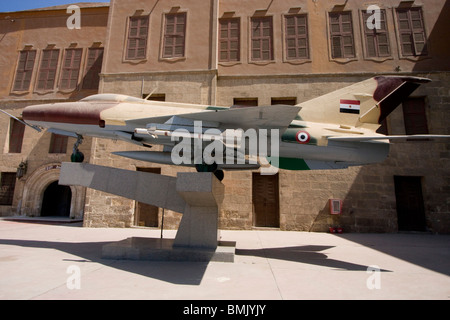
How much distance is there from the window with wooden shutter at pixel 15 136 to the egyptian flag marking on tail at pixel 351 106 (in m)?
21.2

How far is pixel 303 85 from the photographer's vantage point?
46.2 feet

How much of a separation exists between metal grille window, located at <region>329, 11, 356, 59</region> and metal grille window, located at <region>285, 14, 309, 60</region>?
5.24 feet

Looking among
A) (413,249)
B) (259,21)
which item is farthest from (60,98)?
(413,249)

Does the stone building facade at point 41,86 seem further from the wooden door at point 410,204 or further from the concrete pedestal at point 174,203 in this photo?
the wooden door at point 410,204

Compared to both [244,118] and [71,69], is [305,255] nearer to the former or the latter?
[244,118]

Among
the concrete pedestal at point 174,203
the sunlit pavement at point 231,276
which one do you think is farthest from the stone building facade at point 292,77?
the concrete pedestal at point 174,203

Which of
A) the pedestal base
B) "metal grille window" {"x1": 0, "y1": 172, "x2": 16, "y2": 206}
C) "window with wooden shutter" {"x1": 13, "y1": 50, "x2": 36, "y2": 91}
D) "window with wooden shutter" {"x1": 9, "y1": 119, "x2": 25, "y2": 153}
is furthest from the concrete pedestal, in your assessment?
"window with wooden shutter" {"x1": 13, "y1": 50, "x2": 36, "y2": 91}

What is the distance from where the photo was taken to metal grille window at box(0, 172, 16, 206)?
17.1 m

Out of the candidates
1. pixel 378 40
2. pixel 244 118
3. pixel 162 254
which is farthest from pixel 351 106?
pixel 378 40

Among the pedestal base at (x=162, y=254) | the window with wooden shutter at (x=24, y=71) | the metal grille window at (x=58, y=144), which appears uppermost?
the window with wooden shutter at (x=24, y=71)

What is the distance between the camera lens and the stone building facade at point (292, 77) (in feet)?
42.0

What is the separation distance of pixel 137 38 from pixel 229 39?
5842mm

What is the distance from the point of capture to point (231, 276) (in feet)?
16.4

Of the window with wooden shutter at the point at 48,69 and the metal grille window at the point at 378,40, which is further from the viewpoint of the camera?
the window with wooden shutter at the point at 48,69
